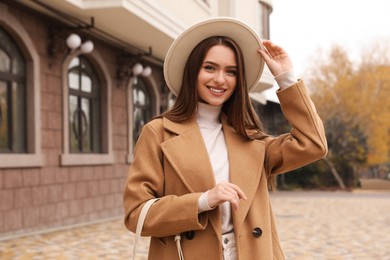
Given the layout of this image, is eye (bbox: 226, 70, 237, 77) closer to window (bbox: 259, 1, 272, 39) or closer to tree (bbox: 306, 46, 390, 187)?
window (bbox: 259, 1, 272, 39)

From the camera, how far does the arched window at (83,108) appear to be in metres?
9.88

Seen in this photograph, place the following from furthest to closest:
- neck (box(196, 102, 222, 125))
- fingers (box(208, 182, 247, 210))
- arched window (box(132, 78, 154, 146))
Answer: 1. arched window (box(132, 78, 154, 146))
2. neck (box(196, 102, 222, 125))
3. fingers (box(208, 182, 247, 210))

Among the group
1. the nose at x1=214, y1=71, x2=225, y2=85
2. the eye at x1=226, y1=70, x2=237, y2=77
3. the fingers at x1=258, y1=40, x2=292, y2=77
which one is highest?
the fingers at x1=258, y1=40, x2=292, y2=77

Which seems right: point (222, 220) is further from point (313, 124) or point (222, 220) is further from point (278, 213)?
point (278, 213)

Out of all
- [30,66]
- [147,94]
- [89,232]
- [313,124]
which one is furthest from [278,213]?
[313,124]

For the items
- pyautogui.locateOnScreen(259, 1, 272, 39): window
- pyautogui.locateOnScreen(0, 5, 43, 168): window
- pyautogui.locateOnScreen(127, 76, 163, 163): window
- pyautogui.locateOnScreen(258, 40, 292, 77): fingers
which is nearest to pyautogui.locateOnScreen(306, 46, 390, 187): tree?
pyautogui.locateOnScreen(259, 1, 272, 39): window

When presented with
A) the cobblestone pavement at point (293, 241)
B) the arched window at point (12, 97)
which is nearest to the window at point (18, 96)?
the arched window at point (12, 97)

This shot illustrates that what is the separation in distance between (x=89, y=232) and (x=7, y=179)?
5.07 ft

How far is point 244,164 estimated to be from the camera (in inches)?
79.6

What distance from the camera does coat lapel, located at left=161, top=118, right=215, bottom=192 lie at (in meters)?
1.95

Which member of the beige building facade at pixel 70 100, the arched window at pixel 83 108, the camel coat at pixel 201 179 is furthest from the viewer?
the arched window at pixel 83 108

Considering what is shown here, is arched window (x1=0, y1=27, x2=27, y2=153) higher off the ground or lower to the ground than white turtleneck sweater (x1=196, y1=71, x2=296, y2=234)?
higher

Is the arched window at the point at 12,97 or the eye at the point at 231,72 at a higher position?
the arched window at the point at 12,97

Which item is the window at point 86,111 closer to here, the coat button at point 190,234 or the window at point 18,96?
the window at point 18,96
